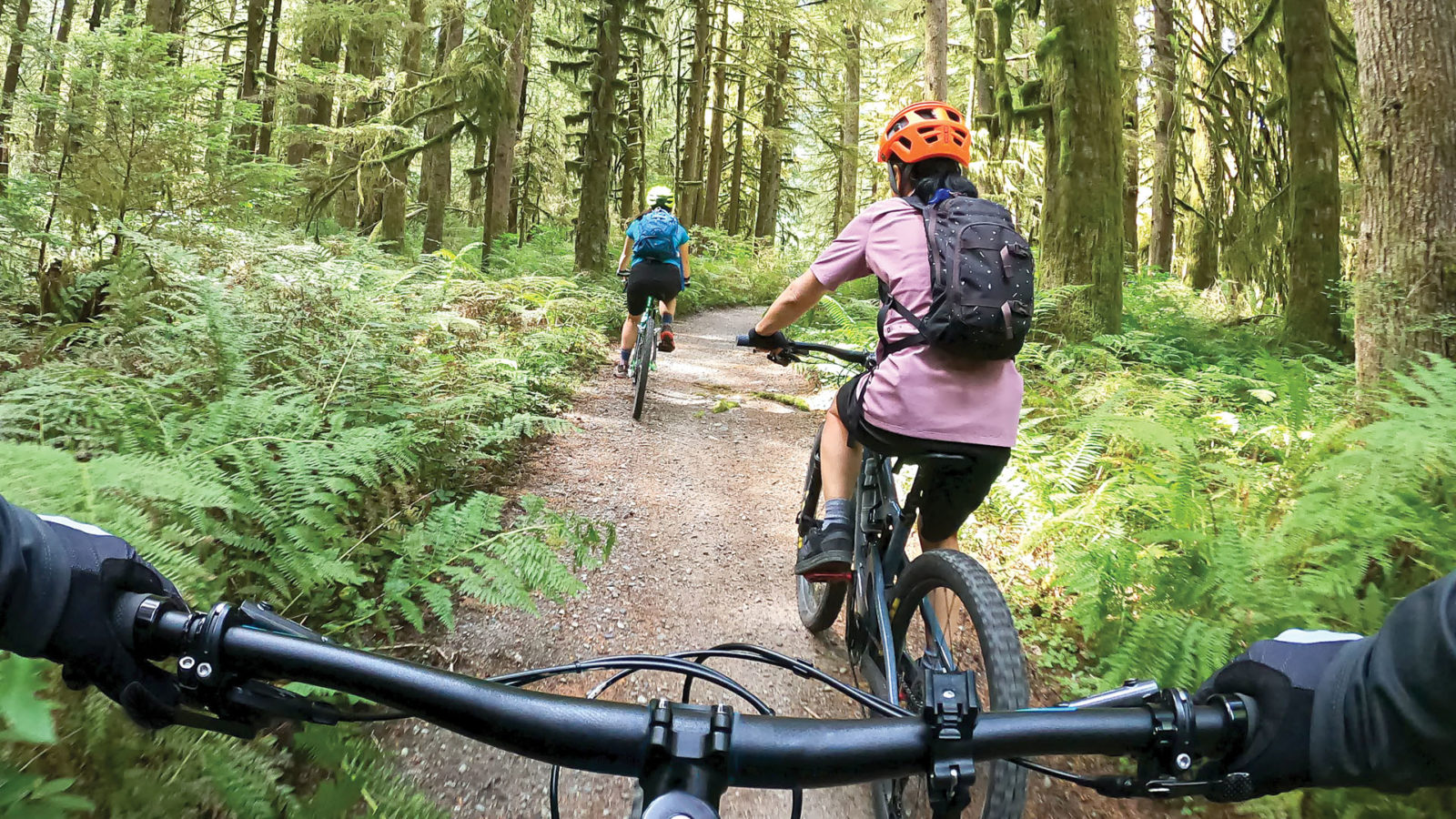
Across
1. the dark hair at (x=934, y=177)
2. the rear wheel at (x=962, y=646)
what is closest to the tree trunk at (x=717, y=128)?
the dark hair at (x=934, y=177)

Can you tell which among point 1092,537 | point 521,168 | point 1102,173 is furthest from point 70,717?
point 521,168

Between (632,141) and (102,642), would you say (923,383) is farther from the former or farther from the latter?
(632,141)

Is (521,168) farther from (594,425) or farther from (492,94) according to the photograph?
(594,425)

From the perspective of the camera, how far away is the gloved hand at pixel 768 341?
3473 millimetres

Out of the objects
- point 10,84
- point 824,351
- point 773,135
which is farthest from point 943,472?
point 10,84

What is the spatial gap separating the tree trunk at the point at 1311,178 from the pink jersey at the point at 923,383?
802cm

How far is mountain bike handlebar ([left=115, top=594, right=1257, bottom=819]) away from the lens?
796mm

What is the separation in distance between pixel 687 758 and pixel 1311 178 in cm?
1088

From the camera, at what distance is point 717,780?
754mm

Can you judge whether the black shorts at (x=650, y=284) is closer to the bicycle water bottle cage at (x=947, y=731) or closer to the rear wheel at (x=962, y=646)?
the rear wheel at (x=962, y=646)

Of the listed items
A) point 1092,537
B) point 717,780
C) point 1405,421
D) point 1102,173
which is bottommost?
point 1092,537

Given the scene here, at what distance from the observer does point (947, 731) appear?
826mm

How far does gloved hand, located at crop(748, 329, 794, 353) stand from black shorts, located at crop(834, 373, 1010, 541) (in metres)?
0.64

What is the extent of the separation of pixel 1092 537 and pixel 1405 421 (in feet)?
5.16
